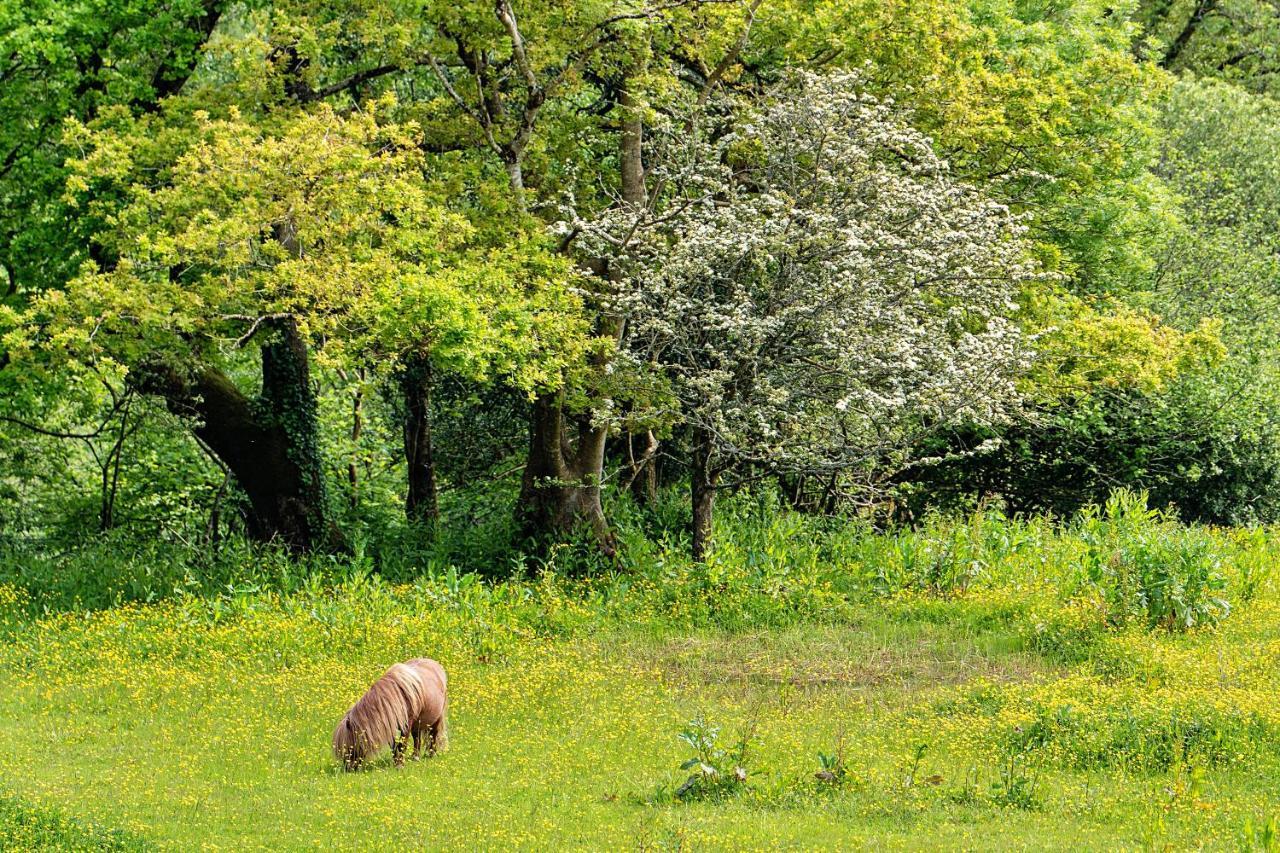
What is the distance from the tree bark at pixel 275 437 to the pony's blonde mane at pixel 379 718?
8511 mm

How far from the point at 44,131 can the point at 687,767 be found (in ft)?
41.1

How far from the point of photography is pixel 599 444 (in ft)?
59.6

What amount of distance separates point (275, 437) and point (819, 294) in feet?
26.8

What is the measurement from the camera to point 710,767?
9.55 metres

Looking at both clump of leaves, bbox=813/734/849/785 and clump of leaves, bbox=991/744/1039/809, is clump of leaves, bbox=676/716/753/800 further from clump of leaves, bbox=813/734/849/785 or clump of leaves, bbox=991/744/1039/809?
clump of leaves, bbox=991/744/1039/809

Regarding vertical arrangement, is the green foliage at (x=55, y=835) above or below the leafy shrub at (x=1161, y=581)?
below

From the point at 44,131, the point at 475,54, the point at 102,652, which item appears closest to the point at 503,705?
the point at 102,652

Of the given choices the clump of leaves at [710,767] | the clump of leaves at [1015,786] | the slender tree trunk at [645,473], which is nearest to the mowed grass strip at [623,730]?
the clump of leaves at [1015,786]

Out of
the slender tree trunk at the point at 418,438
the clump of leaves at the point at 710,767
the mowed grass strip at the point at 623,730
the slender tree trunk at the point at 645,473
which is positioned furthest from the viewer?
the slender tree trunk at the point at 418,438

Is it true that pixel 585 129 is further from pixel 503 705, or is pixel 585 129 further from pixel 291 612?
pixel 503 705

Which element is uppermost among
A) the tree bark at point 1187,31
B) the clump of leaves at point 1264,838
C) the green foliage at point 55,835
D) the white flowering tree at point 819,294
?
the tree bark at point 1187,31

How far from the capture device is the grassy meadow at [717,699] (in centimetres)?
902

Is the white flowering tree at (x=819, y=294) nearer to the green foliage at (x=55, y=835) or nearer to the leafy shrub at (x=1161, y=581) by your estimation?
the leafy shrub at (x=1161, y=581)

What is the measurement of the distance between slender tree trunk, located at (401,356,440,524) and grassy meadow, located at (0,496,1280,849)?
11.2ft
